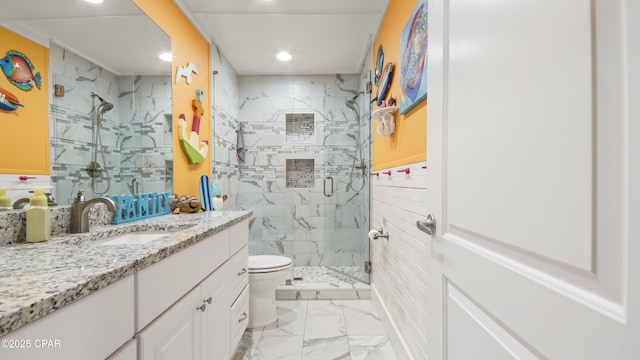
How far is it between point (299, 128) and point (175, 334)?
280 cm

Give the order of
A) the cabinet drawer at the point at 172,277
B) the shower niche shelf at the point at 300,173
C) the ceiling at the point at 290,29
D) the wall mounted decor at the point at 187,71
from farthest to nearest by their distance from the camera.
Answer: the shower niche shelf at the point at 300,173 < the ceiling at the point at 290,29 < the wall mounted decor at the point at 187,71 < the cabinet drawer at the point at 172,277

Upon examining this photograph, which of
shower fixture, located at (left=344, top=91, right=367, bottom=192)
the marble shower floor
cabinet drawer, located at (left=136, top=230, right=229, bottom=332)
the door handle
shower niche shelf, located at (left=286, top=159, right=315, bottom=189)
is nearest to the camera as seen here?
cabinet drawer, located at (left=136, top=230, right=229, bottom=332)

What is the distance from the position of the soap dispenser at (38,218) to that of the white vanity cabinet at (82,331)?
54 cm

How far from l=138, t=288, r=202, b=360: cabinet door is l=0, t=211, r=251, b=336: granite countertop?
0.20m

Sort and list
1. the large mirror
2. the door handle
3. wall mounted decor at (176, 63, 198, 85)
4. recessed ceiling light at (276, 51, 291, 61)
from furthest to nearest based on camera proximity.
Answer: recessed ceiling light at (276, 51, 291, 61) < wall mounted decor at (176, 63, 198, 85) < the large mirror < the door handle

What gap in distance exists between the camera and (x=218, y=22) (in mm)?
2285

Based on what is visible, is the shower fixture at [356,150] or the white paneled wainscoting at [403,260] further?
the shower fixture at [356,150]

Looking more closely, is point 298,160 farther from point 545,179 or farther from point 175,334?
point 545,179

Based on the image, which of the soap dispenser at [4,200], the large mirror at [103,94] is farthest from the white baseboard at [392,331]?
the soap dispenser at [4,200]

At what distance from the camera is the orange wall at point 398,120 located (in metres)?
1.32

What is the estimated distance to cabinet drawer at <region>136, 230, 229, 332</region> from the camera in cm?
77

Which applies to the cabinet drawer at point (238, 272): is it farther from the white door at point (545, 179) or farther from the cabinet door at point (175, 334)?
the white door at point (545, 179)

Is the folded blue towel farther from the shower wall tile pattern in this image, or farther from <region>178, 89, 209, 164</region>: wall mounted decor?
<region>178, 89, 209, 164</region>: wall mounted decor

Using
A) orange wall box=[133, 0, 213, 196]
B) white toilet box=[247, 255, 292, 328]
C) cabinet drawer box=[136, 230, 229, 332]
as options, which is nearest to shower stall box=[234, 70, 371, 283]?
orange wall box=[133, 0, 213, 196]
